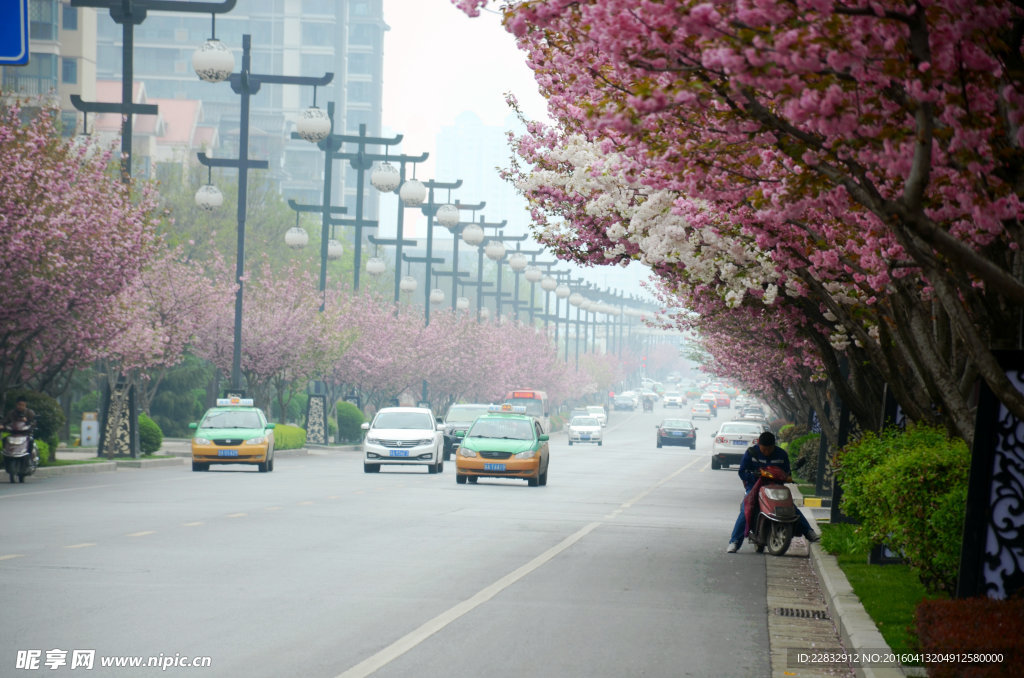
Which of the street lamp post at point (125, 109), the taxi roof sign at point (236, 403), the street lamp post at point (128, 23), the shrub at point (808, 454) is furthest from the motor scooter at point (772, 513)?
the taxi roof sign at point (236, 403)

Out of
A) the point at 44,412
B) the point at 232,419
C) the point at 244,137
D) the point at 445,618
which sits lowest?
the point at 445,618

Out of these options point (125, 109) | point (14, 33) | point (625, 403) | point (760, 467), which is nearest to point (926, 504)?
point (760, 467)

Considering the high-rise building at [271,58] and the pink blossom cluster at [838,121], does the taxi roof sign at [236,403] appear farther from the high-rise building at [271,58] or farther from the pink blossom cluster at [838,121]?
the high-rise building at [271,58]

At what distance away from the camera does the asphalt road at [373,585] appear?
10.3 metres

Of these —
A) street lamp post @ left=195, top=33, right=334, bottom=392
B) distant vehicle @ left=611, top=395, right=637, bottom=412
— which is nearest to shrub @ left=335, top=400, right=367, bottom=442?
street lamp post @ left=195, top=33, right=334, bottom=392

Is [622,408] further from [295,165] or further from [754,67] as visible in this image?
[754,67]

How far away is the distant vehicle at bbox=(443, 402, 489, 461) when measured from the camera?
167 ft

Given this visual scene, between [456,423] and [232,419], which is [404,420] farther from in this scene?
[456,423]

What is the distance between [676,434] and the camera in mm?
76188

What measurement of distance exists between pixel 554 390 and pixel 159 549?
97.2 meters

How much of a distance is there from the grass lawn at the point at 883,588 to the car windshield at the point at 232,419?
892 inches

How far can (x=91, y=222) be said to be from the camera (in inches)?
1355

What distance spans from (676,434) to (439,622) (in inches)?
2550

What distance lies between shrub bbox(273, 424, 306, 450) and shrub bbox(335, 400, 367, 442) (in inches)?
294
